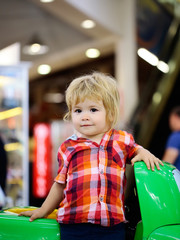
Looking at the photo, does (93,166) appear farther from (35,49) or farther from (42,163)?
(35,49)

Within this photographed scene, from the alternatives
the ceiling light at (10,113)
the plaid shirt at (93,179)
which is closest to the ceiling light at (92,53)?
the ceiling light at (10,113)

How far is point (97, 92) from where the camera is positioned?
1.50 m

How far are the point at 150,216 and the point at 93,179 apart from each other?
0.27 metres

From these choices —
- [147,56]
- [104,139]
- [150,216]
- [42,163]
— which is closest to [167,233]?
[150,216]

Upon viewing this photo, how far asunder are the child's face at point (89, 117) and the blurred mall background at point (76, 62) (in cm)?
355

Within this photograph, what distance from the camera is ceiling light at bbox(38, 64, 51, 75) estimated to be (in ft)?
32.9

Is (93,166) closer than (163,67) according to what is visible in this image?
Yes

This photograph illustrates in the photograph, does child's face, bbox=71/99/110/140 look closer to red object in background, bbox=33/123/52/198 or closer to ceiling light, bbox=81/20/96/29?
red object in background, bbox=33/123/52/198

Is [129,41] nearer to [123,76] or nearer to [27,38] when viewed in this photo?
[123,76]

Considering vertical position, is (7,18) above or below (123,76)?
above

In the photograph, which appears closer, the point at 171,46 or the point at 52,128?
the point at 171,46

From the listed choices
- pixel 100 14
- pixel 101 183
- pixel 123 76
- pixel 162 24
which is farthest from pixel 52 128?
pixel 101 183

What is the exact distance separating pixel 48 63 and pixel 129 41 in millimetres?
2607

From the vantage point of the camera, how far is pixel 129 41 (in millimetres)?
8328
